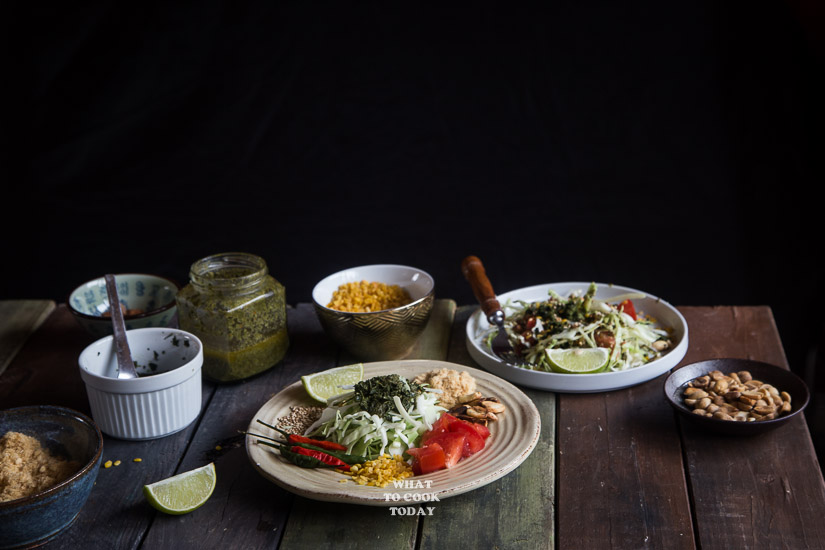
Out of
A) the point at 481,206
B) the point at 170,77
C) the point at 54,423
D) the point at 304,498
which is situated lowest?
the point at 481,206

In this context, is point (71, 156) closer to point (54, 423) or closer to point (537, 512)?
point (54, 423)

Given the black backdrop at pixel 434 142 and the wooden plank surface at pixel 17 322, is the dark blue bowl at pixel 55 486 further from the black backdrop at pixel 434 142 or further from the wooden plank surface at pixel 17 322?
the black backdrop at pixel 434 142

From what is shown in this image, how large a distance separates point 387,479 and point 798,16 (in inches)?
101

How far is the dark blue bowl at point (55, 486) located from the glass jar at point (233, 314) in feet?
1.57

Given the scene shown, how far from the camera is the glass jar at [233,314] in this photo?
220 cm

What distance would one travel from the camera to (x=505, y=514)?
1724 millimetres

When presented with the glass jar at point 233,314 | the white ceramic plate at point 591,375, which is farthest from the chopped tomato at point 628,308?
the glass jar at point 233,314

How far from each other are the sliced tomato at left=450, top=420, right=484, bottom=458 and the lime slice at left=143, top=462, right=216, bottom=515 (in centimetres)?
56

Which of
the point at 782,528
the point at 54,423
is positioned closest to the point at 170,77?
the point at 54,423

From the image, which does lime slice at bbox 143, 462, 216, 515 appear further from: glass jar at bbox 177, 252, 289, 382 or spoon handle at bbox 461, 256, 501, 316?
spoon handle at bbox 461, 256, 501, 316

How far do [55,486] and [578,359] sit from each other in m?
1.32

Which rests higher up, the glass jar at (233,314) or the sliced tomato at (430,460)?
the glass jar at (233,314)

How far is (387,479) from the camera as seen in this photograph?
5.80ft

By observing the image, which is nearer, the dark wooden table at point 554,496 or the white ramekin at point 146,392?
the dark wooden table at point 554,496
